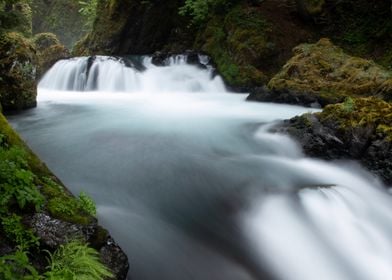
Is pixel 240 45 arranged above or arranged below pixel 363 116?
above

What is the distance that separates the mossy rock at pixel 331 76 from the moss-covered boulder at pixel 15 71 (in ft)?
22.7

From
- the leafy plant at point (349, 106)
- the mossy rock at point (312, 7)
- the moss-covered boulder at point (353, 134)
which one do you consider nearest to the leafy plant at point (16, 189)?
the moss-covered boulder at point (353, 134)

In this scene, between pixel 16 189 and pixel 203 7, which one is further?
pixel 203 7

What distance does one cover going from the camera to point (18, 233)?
10.1ft

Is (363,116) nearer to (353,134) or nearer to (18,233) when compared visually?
(353,134)

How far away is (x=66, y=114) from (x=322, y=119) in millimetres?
7127

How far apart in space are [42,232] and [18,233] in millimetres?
192

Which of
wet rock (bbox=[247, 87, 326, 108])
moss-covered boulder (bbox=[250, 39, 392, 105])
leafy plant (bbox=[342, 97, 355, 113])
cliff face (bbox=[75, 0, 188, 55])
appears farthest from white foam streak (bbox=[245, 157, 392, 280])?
cliff face (bbox=[75, 0, 188, 55])

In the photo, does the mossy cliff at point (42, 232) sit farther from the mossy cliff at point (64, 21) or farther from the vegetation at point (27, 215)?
the mossy cliff at point (64, 21)

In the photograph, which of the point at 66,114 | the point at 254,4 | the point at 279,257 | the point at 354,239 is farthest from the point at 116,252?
the point at 254,4

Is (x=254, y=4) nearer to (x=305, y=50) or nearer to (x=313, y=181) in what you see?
(x=305, y=50)

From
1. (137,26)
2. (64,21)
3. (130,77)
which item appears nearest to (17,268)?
(130,77)

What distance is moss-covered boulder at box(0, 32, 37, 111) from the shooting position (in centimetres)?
1038

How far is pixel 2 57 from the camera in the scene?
1045cm
